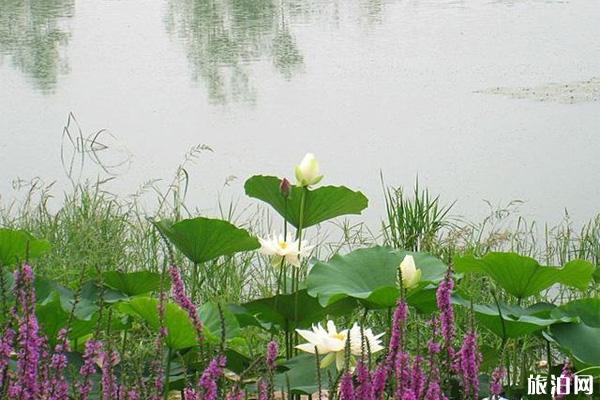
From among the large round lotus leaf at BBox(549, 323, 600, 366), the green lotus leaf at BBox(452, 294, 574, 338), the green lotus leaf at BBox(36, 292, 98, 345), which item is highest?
the green lotus leaf at BBox(36, 292, 98, 345)

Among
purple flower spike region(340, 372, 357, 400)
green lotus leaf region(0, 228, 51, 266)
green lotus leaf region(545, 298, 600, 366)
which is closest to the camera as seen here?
purple flower spike region(340, 372, 357, 400)

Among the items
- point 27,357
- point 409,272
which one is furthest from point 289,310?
point 27,357

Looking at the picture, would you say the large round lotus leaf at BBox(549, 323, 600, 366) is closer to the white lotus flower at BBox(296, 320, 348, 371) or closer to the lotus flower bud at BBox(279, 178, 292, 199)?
the white lotus flower at BBox(296, 320, 348, 371)

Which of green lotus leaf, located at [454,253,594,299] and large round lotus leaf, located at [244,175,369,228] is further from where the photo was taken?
large round lotus leaf, located at [244,175,369,228]

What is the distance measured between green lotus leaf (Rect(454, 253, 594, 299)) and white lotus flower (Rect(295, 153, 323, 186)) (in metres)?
0.23

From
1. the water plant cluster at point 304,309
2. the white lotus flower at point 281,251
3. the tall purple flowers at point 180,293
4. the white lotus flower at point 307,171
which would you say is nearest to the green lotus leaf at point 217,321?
the water plant cluster at point 304,309

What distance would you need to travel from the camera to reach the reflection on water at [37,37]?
18.7ft

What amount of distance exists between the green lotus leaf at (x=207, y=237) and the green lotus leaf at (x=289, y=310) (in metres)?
0.09

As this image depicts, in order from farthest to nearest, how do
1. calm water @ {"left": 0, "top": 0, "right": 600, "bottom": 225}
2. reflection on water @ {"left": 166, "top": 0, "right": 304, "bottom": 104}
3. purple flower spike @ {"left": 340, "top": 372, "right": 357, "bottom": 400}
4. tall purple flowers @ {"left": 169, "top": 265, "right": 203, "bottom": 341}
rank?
1. reflection on water @ {"left": 166, "top": 0, "right": 304, "bottom": 104}
2. calm water @ {"left": 0, "top": 0, "right": 600, "bottom": 225}
3. tall purple flowers @ {"left": 169, "top": 265, "right": 203, "bottom": 341}
4. purple flower spike @ {"left": 340, "top": 372, "right": 357, "bottom": 400}

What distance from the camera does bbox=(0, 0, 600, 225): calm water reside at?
405 centimetres

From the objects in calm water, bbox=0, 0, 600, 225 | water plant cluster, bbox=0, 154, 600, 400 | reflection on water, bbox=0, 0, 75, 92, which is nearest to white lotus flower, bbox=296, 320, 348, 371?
water plant cluster, bbox=0, 154, 600, 400

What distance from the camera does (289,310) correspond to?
1599 mm

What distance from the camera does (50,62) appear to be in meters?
5.81

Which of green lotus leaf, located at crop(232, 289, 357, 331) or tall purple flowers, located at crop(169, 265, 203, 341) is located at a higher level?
tall purple flowers, located at crop(169, 265, 203, 341)
